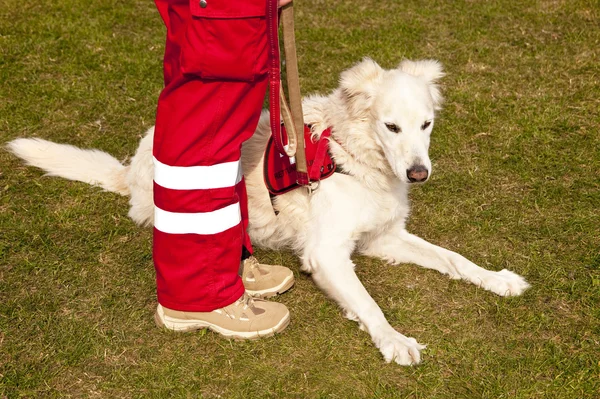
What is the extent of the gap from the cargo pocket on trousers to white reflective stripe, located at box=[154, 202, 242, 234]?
0.62 metres

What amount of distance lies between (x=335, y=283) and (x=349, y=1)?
16.1 feet

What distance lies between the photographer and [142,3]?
7.30 m

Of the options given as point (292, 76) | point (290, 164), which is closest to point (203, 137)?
point (292, 76)

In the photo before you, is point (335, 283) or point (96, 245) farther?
point (96, 245)

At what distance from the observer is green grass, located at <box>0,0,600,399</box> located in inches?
120

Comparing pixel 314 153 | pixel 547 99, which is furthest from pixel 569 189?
pixel 314 153

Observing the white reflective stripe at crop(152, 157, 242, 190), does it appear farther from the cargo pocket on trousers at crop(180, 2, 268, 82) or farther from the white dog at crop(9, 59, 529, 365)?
the white dog at crop(9, 59, 529, 365)

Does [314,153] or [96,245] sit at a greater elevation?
[314,153]

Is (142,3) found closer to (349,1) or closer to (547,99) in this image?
(349,1)

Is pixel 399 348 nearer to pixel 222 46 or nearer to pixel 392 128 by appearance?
pixel 392 128

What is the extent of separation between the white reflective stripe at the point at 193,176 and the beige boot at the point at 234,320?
689mm

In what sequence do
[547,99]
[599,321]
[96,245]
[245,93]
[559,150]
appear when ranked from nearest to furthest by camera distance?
[245,93], [599,321], [96,245], [559,150], [547,99]

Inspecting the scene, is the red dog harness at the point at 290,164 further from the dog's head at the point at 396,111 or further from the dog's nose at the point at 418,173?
the dog's nose at the point at 418,173

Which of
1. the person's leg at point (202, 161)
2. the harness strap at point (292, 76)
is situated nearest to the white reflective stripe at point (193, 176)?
the person's leg at point (202, 161)
